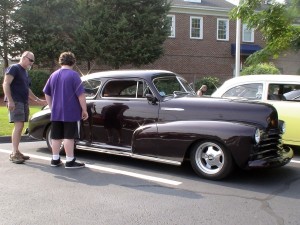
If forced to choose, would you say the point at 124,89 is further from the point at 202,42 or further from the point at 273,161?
the point at 202,42

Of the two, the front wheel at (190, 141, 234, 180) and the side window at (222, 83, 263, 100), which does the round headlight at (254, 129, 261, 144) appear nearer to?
the front wheel at (190, 141, 234, 180)

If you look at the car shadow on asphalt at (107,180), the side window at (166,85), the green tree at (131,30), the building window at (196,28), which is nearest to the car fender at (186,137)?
the car shadow on asphalt at (107,180)

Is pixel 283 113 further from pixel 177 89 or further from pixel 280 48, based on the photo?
pixel 280 48

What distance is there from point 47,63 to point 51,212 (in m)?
19.0

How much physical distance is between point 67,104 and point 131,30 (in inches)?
Answer: 635

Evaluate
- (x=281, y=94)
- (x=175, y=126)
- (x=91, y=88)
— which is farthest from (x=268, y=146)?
(x=91, y=88)

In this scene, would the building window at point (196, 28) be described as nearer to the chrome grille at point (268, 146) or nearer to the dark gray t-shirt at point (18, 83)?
the dark gray t-shirt at point (18, 83)

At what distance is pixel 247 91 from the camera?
340 inches

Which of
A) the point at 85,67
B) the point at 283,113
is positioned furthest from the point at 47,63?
the point at 283,113

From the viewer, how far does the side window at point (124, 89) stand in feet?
23.3

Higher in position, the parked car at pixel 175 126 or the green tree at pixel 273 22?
the green tree at pixel 273 22

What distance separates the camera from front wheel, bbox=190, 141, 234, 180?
598 cm

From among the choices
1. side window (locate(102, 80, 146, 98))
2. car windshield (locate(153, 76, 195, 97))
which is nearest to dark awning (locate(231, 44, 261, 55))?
car windshield (locate(153, 76, 195, 97))

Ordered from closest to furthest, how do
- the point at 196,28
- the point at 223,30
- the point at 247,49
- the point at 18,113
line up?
1. the point at 18,113
2. the point at 196,28
3. the point at 247,49
4. the point at 223,30
